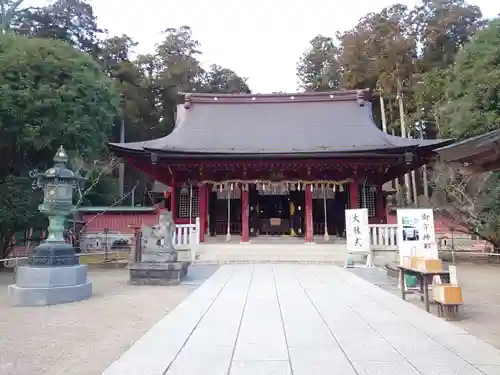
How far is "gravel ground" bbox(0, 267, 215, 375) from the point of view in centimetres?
368

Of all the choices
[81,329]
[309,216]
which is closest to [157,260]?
[81,329]

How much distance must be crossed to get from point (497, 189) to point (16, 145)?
637 inches

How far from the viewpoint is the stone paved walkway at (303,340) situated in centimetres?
340

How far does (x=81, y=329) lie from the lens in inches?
195

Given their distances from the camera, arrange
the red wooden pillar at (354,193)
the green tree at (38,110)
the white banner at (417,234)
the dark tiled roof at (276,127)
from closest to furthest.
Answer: the white banner at (417,234) < the green tree at (38,110) < the dark tiled roof at (276,127) < the red wooden pillar at (354,193)

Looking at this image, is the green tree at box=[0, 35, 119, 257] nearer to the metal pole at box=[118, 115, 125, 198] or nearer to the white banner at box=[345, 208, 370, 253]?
the white banner at box=[345, 208, 370, 253]

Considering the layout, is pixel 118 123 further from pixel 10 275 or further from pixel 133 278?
pixel 133 278

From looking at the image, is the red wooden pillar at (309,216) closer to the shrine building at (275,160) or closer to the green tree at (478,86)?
the shrine building at (275,160)

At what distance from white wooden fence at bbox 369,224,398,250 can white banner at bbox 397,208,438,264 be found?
3.79 metres

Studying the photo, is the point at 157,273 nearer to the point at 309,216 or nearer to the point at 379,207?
the point at 309,216

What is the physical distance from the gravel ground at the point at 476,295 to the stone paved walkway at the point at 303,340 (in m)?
0.32

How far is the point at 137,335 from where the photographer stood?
4.62 m

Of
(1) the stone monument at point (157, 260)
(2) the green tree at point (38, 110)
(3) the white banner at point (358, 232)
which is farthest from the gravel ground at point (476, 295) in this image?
(2) the green tree at point (38, 110)

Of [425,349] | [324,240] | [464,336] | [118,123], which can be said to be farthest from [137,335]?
[118,123]
